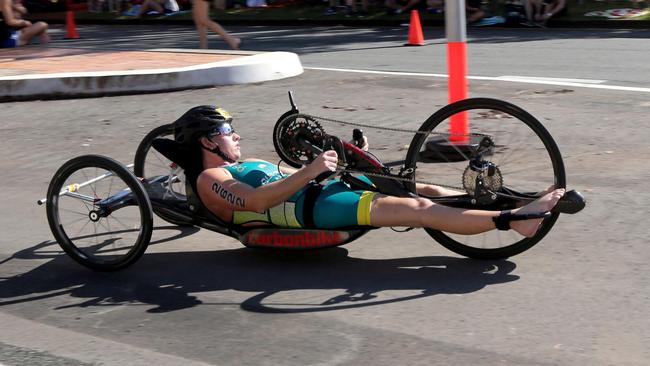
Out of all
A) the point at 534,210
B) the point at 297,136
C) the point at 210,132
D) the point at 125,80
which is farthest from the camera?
the point at 125,80

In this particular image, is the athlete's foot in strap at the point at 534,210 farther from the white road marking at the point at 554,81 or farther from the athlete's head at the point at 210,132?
the white road marking at the point at 554,81

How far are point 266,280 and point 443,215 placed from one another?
960 millimetres

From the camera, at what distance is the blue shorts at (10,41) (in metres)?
16.1

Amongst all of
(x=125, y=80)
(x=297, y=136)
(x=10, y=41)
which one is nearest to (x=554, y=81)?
(x=125, y=80)

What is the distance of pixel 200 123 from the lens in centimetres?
582

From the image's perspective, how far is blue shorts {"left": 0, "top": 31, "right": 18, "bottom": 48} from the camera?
16141 millimetres

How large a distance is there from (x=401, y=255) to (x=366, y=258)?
19 centimetres

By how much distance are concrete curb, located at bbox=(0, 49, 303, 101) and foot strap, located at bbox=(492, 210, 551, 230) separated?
23.4ft

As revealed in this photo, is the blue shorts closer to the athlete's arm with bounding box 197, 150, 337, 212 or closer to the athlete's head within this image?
the athlete's head

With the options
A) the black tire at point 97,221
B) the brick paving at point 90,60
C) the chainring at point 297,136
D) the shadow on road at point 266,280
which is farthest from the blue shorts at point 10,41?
the chainring at point 297,136

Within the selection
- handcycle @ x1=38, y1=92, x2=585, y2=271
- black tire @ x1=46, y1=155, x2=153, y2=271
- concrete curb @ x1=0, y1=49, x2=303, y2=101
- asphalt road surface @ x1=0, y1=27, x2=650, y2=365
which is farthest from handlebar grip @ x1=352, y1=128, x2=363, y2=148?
concrete curb @ x1=0, y1=49, x2=303, y2=101

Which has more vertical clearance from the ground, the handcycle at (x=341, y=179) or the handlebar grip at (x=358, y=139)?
the handlebar grip at (x=358, y=139)

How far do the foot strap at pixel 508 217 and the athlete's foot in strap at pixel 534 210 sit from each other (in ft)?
0.05

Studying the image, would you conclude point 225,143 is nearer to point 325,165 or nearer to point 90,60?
point 325,165
